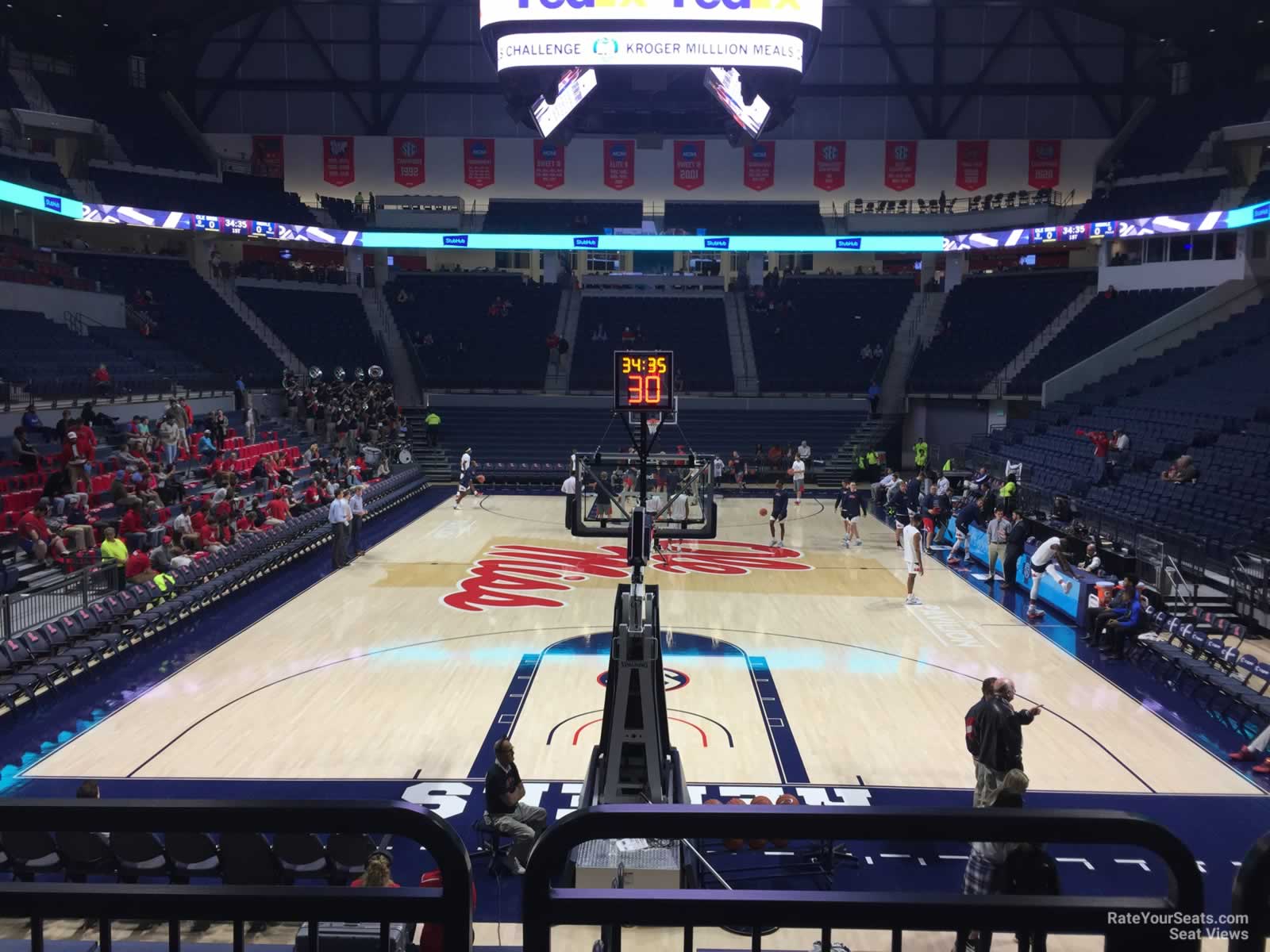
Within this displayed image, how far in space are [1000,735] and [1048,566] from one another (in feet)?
32.3

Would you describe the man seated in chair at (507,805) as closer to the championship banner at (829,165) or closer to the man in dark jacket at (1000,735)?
the man in dark jacket at (1000,735)

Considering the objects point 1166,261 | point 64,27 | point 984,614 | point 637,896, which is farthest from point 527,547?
point 64,27

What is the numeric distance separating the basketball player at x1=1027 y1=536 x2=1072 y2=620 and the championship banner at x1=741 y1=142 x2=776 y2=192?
30.0 metres

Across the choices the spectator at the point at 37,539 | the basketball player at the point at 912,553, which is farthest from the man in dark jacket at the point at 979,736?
the spectator at the point at 37,539

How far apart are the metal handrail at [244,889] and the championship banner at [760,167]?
44350mm

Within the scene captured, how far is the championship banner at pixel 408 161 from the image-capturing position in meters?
43.5

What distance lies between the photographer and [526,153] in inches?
1729

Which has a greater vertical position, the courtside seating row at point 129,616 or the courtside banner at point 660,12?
the courtside banner at point 660,12

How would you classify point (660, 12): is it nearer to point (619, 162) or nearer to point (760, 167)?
point (619, 162)

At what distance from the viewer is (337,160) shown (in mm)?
43562

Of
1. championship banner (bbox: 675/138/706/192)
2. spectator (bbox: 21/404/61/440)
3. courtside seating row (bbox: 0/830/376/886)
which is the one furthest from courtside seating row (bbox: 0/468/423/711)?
championship banner (bbox: 675/138/706/192)

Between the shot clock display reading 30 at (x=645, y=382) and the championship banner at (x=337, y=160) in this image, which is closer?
the shot clock display reading 30 at (x=645, y=382)

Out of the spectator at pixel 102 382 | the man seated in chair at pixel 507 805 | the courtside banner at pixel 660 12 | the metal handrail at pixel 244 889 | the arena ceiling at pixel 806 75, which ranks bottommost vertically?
the man seated in chair at pixel 507 805

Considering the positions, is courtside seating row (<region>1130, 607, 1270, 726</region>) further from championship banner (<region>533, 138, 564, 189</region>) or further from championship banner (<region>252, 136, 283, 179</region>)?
championship banner (<region>252, 136, 283, 179</region>)
